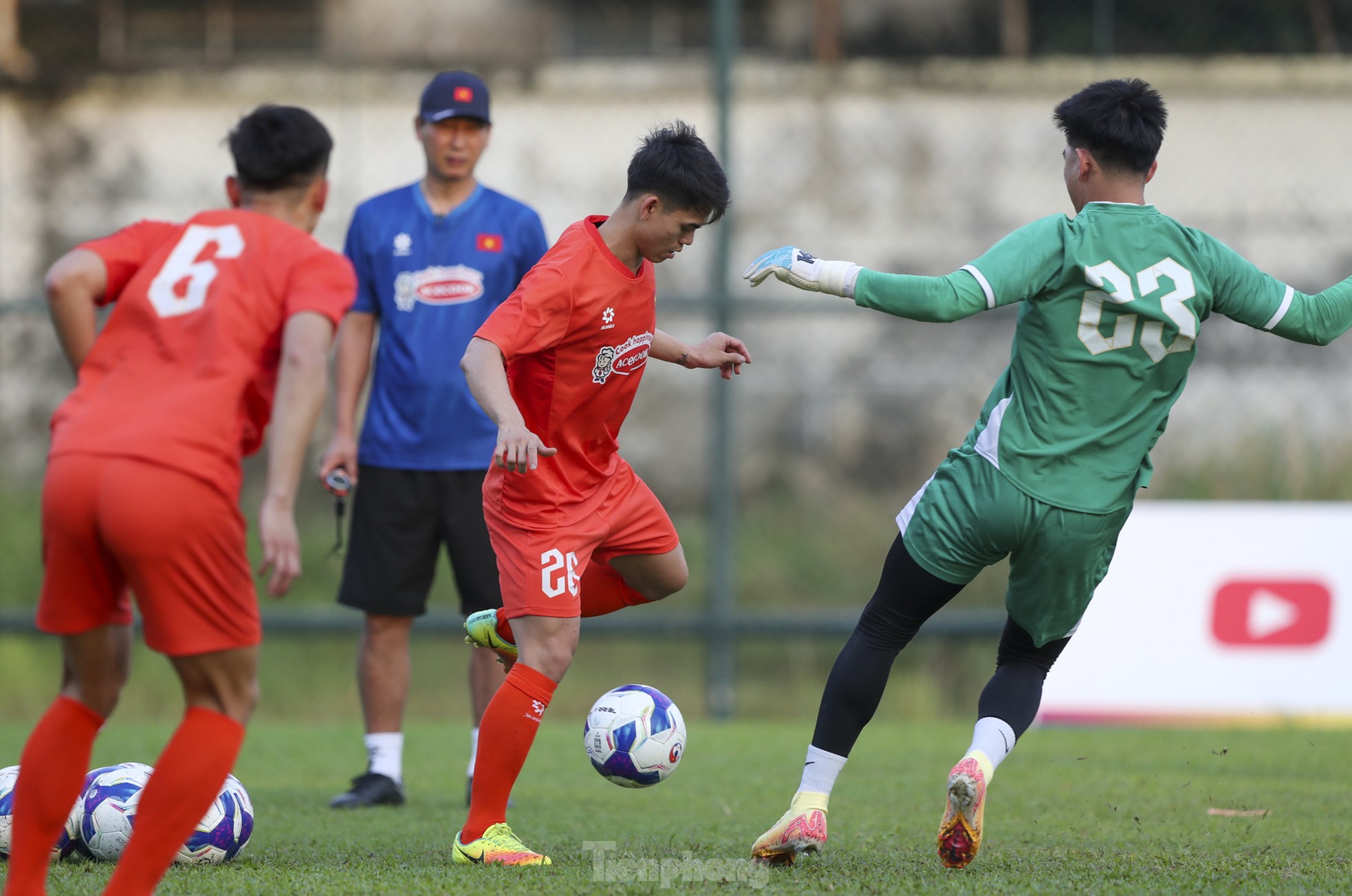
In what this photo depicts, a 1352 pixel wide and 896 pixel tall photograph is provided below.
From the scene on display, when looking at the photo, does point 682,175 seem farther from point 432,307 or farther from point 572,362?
point 432,307

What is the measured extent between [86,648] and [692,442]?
6.70 m

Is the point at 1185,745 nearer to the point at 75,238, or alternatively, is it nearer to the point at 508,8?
the point at 508,8

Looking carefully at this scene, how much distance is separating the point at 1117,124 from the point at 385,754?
126 inches

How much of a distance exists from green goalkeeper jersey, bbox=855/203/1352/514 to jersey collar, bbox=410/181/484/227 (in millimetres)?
2151

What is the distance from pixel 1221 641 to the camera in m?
7.13

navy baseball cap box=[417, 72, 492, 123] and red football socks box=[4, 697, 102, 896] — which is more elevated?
navy baseball cap box=[417, 72, 492, 123]

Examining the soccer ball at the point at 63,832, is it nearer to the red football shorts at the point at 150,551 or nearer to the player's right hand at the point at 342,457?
the red football shorts at the point at 150,551

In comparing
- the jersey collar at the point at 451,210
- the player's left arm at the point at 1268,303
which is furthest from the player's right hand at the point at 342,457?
the player's left arm at the point at 1268,303

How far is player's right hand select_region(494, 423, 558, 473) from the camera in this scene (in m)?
3.36

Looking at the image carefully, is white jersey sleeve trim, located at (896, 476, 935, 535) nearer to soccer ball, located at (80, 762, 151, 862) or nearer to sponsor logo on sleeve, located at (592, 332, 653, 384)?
sponsor logo on sleeve, located at (592, 332, 653, 384)

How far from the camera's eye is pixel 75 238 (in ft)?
31.9

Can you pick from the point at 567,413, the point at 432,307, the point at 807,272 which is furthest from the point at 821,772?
the point at 432,307

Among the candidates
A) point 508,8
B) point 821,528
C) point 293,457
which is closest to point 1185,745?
point 821,528

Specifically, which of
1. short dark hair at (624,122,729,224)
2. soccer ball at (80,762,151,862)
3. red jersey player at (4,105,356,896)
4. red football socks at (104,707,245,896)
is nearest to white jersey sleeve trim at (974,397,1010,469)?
short dark hair at (624,122,729,224)
